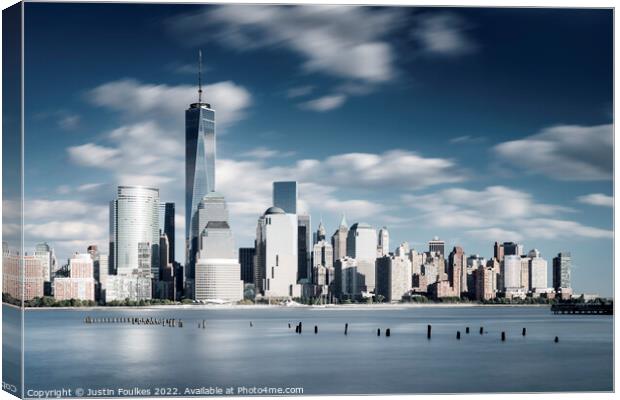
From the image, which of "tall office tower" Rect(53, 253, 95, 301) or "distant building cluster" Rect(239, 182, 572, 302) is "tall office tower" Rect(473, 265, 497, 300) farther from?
"tall office tower" Rect(53, 253, 95, 301)

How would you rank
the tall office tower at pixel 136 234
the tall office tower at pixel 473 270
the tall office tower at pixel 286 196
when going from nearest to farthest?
the tall office tower at pixel 286 196 → the tall office tower at pixel 473 270 → the tall office tower at pixel 136 234

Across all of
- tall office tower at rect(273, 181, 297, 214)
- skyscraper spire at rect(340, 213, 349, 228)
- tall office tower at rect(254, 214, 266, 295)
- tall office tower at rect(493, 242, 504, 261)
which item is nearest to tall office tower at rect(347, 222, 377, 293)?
skyscraper spire at rect(340, 213, 349, 228)

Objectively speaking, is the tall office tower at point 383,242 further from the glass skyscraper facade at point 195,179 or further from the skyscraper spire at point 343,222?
the glass skyscraper facade at point 195,179

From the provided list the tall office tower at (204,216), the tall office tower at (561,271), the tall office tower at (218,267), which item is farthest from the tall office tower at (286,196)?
the tall office tower at (561,271)

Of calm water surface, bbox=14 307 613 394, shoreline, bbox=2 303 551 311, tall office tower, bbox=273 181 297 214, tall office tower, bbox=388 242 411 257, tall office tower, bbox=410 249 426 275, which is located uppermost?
tall office tower, bbox=273 181 297 214

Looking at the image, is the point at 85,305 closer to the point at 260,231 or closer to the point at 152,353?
the point at 260,231

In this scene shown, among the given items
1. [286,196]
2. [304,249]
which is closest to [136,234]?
[304,249]
